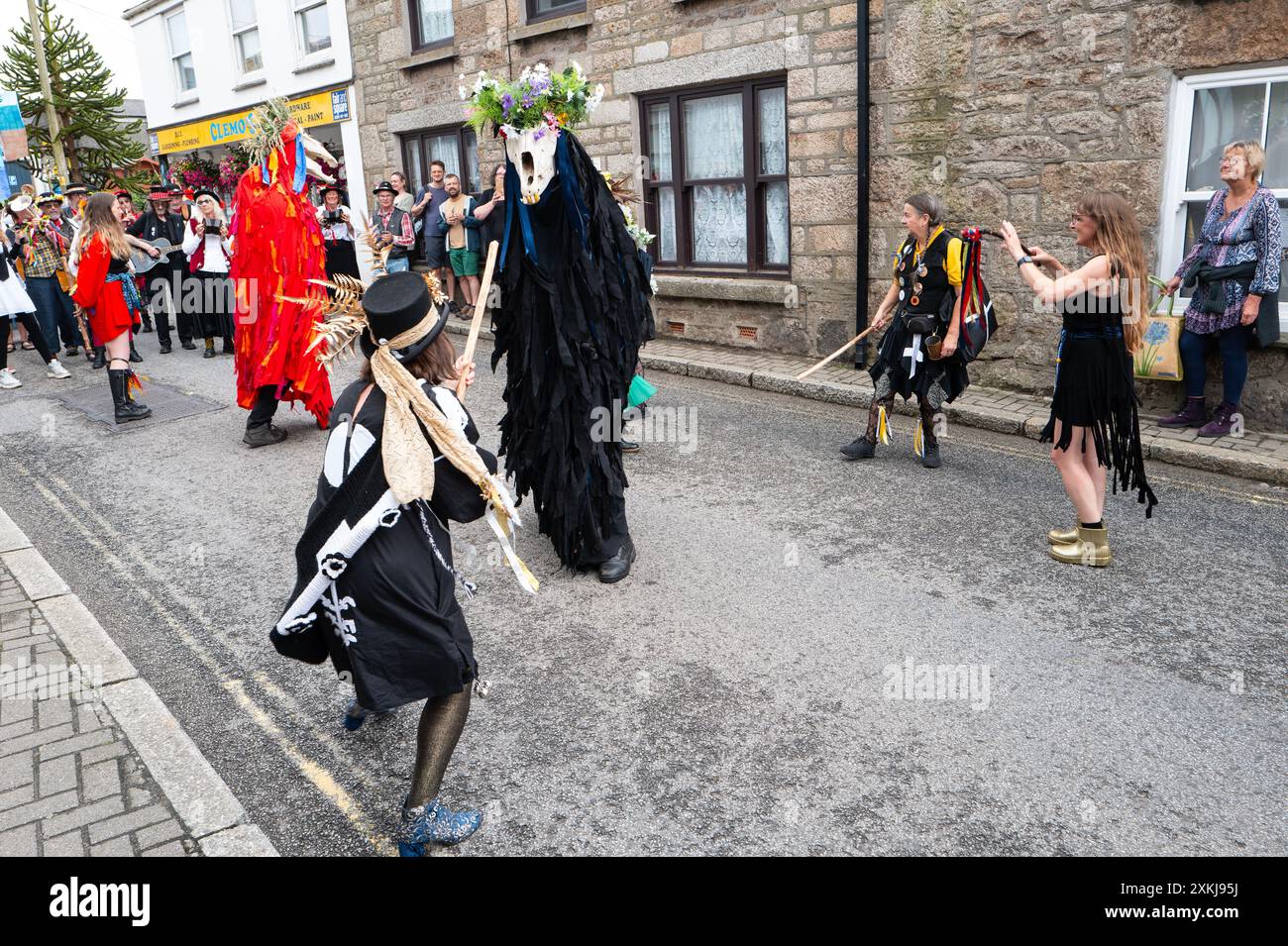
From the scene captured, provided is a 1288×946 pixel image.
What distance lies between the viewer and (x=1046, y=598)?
4746 millimetres

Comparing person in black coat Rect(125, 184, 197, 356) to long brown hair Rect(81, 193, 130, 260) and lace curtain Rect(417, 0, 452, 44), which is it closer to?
lace curtain Rect(417, 0, 452, 44)

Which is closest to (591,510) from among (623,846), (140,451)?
(623,846)

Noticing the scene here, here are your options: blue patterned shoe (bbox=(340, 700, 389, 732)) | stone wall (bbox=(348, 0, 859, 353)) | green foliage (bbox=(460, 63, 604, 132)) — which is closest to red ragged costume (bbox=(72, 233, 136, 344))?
green foliage (bbox=(460, 63, 604, 132))

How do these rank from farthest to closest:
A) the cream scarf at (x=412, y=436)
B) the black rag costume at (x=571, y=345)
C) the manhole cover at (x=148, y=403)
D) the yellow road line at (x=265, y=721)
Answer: the manhole cover at (x=148, y=403)
the black rag costume at (x=571, y=345)
the yellow road line at (x=265, y=721)
the cream scarf at (x=412, y=436)

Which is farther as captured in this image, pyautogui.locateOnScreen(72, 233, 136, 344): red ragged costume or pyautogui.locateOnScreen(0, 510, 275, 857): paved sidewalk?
pyautogui.locateOnScreen(72, 233, 136, 344): red ragged costume

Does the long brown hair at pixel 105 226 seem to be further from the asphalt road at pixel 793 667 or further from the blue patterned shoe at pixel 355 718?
the blue patterned shoe at pixel 355 718

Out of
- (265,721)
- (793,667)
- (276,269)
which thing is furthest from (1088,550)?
(276,269)

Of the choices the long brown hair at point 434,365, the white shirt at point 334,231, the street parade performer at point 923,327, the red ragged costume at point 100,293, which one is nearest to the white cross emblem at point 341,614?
the long brown hair at point 434,365

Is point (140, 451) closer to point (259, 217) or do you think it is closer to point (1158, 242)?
point (259, 217)

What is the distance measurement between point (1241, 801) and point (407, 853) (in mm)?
2708

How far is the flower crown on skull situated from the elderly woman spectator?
4.69 metres

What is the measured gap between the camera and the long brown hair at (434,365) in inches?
118

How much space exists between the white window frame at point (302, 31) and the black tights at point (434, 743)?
15379mm

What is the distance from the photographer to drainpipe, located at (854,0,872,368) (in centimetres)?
882
